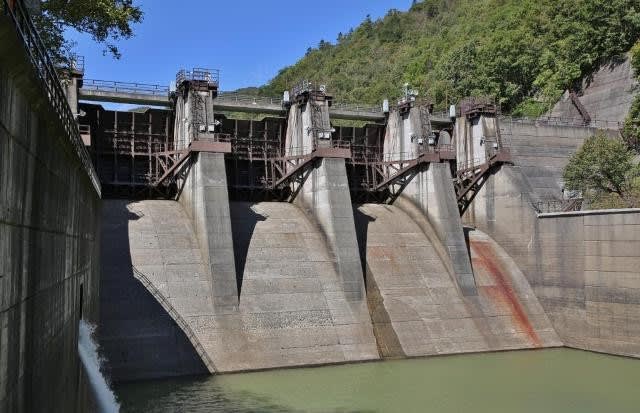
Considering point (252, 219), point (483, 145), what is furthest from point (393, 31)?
point (252, 219)

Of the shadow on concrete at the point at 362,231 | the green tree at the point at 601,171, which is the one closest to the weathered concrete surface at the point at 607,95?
the green tree at the point at 601,171

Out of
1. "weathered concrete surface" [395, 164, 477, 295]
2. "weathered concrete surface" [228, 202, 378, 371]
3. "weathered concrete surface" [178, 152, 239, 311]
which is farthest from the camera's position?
"weathered concrete surface" [395, 164, 477, 295]

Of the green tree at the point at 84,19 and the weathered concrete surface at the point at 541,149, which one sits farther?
the weathered concrete surface at the point at 541,149

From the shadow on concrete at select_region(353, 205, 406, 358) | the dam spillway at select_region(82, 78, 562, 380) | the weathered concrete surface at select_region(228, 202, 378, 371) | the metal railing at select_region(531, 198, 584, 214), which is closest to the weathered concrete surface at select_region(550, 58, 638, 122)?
the metal railing at select_region(531, 198, 584, 214)

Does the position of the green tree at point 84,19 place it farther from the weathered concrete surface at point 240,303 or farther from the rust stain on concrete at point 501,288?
the rust stain on concrete at point 501,288

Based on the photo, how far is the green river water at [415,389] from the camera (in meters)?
15.7

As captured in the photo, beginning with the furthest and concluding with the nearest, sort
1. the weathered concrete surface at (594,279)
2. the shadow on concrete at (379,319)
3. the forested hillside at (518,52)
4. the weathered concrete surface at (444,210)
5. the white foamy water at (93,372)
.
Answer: the forested hillside at (518,52)
the weathered concrete surface at (444,210)
the weathered concrete surface at (594,279)
the shadow on concrete at (379,319)
the white foamy water at (93,372)

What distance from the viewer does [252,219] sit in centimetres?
2550

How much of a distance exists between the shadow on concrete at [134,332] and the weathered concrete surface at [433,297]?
23.1 feet

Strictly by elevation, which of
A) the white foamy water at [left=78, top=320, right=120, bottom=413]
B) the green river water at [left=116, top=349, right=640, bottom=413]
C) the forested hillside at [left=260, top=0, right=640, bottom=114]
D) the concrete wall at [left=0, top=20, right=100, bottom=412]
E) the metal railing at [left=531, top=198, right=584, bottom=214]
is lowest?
the green river water at [left=116, top=349, right=640, bottom=413]

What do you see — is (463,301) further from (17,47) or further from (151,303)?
(17,47)

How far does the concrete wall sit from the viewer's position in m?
5.46

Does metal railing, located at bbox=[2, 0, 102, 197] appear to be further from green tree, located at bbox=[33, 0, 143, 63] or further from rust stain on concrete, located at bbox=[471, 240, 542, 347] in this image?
rust stain on concrete, located at bbox=[471, 240, 542, 347]

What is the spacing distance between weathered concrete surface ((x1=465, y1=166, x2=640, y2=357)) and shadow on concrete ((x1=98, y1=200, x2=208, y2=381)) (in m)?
14.5
